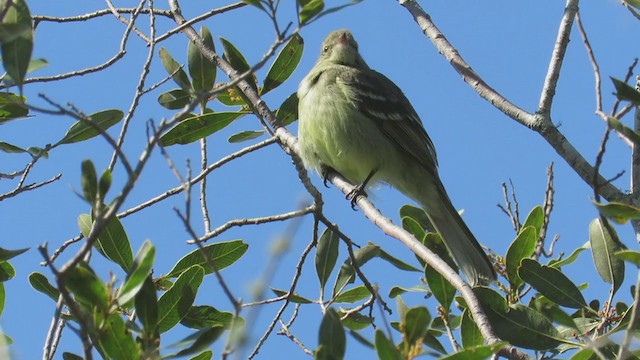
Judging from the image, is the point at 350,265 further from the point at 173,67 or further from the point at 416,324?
the point at 416,324

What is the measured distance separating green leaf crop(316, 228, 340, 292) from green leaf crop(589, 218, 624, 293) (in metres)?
1.20

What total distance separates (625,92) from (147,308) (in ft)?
5.69

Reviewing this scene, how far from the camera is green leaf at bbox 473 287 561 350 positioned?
340 cm

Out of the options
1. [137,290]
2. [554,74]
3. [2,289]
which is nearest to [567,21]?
[554,74]

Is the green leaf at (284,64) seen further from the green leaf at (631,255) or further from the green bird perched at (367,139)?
the green leaf at (631,255)

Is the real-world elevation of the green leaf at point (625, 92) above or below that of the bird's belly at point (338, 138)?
below

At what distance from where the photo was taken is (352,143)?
6.26 meters

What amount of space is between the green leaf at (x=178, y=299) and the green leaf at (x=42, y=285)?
562mm

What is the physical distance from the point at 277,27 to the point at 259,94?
2.30 m

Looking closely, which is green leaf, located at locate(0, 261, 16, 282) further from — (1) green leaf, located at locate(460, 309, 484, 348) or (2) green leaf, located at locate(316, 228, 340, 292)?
(1) green leaf, located at locate(460, 309, 484, 348)

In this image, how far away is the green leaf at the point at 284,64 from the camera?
5.30 metres

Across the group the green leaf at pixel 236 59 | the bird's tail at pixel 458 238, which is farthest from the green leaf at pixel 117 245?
the bird's tail at pixel 458 238

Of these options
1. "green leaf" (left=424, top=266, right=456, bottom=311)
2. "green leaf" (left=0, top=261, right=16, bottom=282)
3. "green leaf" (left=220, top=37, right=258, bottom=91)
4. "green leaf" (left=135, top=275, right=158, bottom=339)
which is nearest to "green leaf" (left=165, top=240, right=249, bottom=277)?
"green leaf" (left=0, top=261, right=16, bottom=282)

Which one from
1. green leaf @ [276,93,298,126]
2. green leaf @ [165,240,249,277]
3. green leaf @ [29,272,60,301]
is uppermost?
green leaf @ [276,93,298,126]
